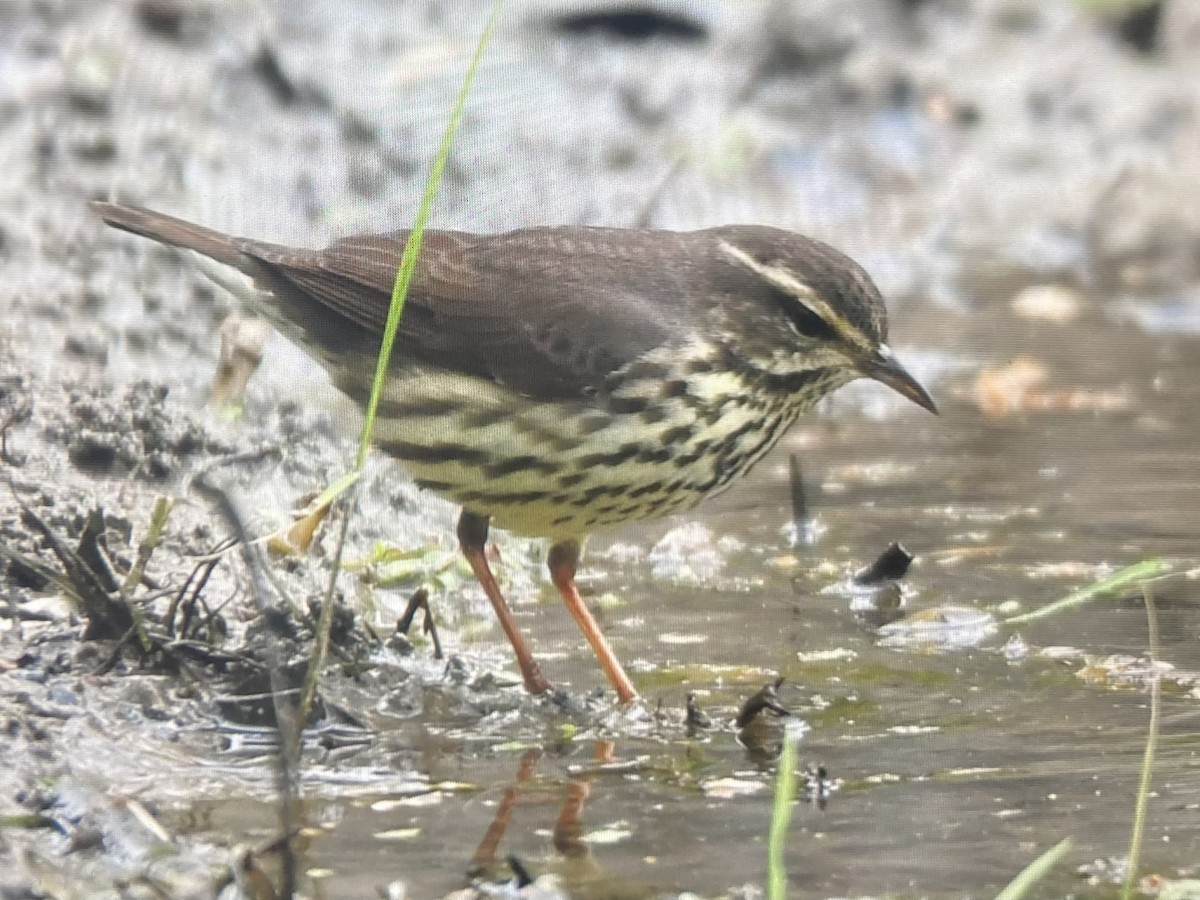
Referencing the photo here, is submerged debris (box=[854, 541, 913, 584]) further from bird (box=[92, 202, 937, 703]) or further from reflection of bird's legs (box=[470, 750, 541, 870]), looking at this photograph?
reflection of bird's legs (box=[470, 750, 541, 870])

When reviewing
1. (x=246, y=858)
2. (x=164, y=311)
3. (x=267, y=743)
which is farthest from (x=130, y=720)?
(x=164, y=311)

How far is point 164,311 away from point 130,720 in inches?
153

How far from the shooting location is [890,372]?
622 centimetres

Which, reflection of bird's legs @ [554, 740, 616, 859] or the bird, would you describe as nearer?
reflection of bird's legs @ [554, 740, 616, 859]

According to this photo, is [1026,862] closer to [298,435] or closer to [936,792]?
[936,792]

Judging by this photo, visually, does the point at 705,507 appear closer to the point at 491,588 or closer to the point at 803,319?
the point at 491,588

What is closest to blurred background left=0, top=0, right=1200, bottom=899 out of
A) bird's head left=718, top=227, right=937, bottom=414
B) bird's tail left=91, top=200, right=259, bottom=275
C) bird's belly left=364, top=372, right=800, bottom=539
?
bird's belly left=364, top=372, right=800, bottom=539

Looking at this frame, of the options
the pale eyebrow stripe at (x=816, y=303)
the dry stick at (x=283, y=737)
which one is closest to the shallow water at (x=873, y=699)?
the dry stick at (x=283, y=737)

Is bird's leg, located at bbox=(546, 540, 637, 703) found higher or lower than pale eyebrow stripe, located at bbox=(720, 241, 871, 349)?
lower

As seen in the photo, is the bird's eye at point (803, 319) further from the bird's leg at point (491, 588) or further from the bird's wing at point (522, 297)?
the bird's leg at point (491, 588)

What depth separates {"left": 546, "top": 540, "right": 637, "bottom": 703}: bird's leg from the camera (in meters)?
5.96

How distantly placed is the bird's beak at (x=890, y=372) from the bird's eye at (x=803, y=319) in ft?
0.40

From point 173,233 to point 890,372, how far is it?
225 cm

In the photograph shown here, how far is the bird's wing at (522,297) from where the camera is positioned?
6.05 meters
